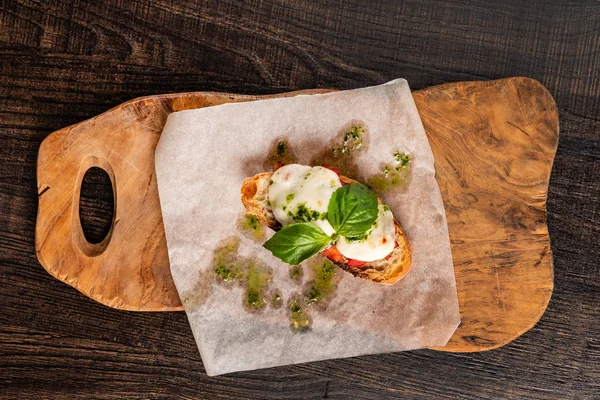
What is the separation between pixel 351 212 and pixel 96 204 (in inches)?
50.7

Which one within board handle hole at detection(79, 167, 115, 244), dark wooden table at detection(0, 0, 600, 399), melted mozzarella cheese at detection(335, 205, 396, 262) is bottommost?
board handle hole at detection(79, 167, 115, 244)

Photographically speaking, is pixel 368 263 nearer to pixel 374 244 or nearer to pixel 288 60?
pixel 374 244

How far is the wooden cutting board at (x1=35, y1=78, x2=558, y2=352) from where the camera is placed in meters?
2.35

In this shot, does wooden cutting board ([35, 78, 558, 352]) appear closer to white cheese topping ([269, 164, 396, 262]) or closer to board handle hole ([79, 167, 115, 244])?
board handle hole ([79, 167, 115, 244])

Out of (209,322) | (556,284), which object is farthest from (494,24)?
(209,322)

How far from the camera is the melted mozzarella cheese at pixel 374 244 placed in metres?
2.15

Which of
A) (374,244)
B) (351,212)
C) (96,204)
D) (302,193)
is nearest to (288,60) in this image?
(302,193)

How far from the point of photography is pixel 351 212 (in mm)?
2037

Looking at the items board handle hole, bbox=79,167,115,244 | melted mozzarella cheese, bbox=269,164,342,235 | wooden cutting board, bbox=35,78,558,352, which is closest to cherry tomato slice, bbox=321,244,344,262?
melted mozzarella cheese, bbox=269,164,342,235

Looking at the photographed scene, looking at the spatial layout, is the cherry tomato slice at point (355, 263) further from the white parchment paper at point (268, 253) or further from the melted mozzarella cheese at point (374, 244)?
the white parchment paper at point (268, 253)

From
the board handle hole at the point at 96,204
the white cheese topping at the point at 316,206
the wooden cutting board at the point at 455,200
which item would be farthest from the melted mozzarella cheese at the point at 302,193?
the board handle hole at the point at 96,204

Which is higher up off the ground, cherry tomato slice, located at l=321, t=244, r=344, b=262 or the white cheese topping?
the white cheese topping

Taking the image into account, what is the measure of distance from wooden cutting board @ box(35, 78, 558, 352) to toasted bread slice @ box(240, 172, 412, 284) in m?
0.27

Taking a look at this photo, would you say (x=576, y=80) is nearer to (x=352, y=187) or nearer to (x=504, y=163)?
(x=504, y=163)
